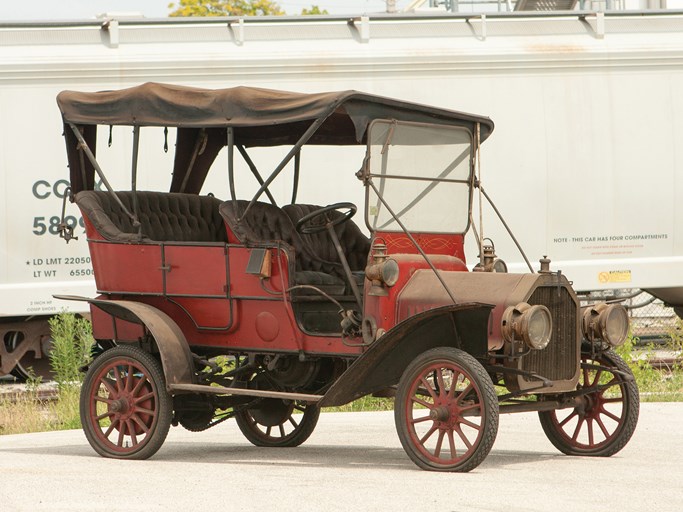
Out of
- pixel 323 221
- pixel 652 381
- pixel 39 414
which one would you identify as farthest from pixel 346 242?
pixel 652 381

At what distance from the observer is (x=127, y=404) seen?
8.84 metres

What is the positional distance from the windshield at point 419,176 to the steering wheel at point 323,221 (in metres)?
0.25

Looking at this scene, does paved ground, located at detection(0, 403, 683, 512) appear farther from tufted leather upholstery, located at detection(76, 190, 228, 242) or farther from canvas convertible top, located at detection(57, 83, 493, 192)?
canvas convertible top, located at detection(57, 83, 493, 192)

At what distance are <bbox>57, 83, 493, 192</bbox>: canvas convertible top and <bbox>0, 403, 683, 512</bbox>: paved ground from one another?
201cm

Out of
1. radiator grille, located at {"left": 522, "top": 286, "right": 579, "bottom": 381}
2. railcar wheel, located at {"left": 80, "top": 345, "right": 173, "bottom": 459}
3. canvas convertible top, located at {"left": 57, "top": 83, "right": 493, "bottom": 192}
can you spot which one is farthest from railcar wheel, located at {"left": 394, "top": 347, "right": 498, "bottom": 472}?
railcar wheel, located at {"left": 80, "top": 345, "right": 173, "bottom": 459}

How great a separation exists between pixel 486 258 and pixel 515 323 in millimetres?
1260

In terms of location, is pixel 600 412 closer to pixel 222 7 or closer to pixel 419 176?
pixel 419 176

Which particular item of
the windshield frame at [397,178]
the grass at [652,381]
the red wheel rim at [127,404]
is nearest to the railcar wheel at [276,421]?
the red wheel rim at [127,404]

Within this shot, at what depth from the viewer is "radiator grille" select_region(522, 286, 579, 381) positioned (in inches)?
321

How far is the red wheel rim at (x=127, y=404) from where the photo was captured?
880 cm

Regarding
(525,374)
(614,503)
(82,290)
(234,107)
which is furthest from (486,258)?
(82,290)

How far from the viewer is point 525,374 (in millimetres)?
7914

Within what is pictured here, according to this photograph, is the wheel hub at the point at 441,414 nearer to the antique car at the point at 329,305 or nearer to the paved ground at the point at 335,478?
the antique car at the point at 329,305

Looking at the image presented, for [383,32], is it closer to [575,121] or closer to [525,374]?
[575,121]
